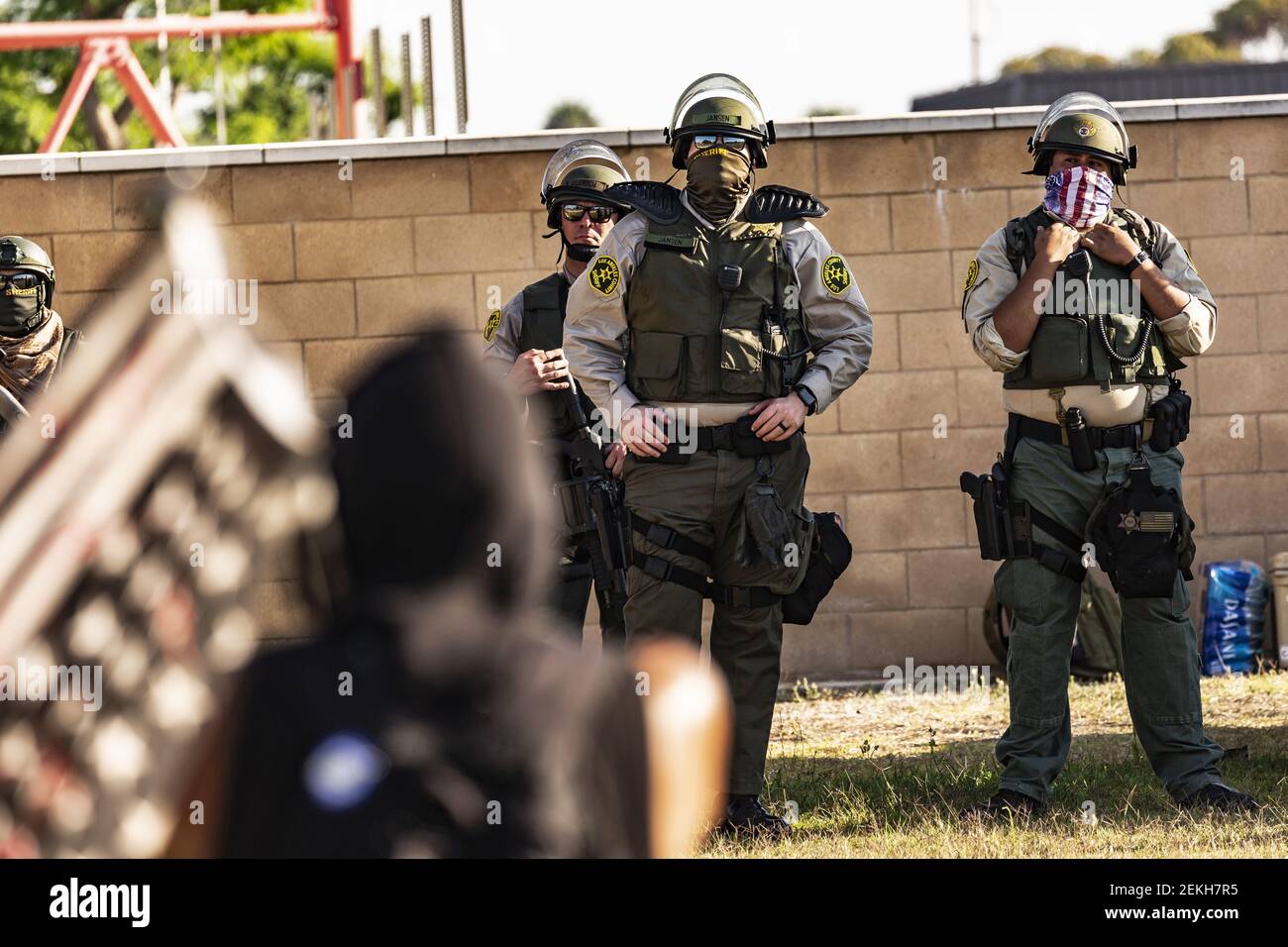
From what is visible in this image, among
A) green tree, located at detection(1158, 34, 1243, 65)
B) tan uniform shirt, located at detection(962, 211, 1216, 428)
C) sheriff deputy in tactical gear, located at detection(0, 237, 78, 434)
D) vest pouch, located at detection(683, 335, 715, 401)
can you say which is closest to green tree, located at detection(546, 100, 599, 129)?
green tree, located at detection(1158, 34, 1243, 65)

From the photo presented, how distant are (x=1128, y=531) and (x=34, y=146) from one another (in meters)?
29.5

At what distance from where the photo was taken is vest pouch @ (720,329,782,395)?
190 inches

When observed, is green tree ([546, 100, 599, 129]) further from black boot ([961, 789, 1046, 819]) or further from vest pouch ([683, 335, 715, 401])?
black boot ([961, 789, 1046, 819])

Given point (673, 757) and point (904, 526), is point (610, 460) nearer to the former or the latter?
point (904, 526)

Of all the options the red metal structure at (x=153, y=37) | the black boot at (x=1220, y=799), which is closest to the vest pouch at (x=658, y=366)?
the black boot at (x=1220, y=799)

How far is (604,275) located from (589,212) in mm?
900

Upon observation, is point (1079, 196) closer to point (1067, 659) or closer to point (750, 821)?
point (1067, 659)

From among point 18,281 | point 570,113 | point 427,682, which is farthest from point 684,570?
point 570,113

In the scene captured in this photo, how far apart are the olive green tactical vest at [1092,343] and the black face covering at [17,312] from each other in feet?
11.3

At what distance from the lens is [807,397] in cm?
490

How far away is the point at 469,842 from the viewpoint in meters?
1.55

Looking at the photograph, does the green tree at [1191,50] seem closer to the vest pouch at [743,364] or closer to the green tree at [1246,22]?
the green tree at [1246,22]

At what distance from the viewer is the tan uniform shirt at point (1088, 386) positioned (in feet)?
16.2

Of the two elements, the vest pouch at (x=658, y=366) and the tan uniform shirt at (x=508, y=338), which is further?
the tan uniform shirt at (x=508, y=338)
